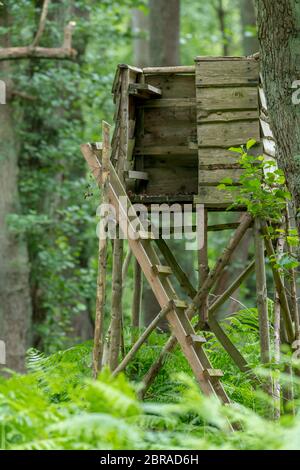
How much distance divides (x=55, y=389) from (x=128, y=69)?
4494 millimetres

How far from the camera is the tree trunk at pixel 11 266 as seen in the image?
15.4 meters

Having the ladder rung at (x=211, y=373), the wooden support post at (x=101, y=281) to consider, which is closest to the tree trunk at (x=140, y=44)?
the wooden support post at (x=101, y=281)

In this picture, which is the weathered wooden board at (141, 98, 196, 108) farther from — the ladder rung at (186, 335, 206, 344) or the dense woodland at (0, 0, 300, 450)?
the ladder rung at (186, 335, 206, 344)

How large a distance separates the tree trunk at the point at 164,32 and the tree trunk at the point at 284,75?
9431 millimetres

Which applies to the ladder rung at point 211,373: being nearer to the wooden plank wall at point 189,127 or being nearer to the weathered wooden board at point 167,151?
the wooden plank wall at point 189,127

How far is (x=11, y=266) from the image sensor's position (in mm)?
15438

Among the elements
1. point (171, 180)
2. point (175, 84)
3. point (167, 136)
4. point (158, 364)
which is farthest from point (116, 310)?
point (175, 84)

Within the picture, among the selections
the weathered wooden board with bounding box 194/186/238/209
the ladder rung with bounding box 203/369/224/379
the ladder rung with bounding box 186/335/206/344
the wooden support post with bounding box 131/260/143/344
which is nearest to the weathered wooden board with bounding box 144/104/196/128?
the weathered wooden board with bounding box 194/186/238/209

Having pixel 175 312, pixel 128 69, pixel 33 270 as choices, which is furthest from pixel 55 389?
pixel 33 270

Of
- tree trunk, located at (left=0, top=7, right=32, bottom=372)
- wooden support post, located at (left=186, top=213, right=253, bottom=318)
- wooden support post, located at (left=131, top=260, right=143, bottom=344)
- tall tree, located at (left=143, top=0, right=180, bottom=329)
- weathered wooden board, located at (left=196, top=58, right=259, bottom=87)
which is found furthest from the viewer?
tall tree, located at (left=143, top=0, right=180, bottom=329)

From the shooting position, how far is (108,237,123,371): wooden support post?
8.23 metres

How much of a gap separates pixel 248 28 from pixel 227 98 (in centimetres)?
891

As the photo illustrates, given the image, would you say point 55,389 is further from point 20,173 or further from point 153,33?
point 153,33

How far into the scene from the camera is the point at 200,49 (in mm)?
29766
